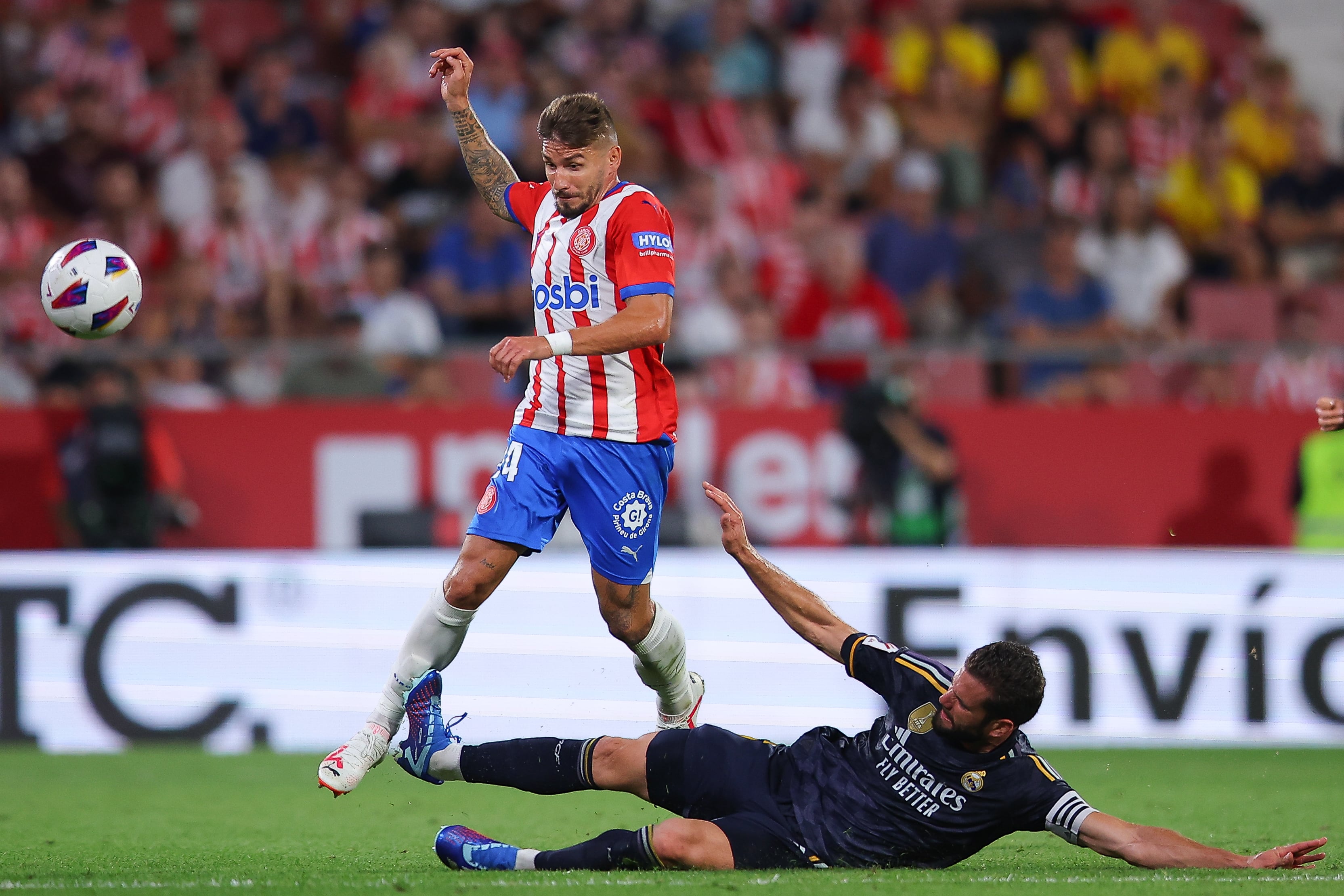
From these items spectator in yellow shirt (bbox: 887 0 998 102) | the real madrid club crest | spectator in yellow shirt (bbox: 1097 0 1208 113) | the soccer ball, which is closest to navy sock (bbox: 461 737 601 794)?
the real madrid club crest

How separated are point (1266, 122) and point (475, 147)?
11.0 m

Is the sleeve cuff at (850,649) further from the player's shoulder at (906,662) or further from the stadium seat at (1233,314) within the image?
the stadium seat at (1233,314)

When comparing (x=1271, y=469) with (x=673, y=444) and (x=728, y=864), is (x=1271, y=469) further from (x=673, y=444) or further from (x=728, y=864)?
(x=728, y=864)

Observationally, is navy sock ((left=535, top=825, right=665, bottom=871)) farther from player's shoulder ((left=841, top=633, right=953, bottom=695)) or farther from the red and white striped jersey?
the red and white striped jersey

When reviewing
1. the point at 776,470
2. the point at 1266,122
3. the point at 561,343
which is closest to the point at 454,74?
the point at 561,343

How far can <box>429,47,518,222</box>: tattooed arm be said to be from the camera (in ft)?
21.3

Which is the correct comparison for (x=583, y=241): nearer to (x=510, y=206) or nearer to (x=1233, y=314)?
(x=510, y=206)

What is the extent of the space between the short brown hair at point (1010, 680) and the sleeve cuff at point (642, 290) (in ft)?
5.80

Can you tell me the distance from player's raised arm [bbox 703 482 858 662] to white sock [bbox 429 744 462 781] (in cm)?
124

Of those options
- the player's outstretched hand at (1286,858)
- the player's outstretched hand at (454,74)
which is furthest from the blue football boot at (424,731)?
the player's outstretched hand at (1286,858)

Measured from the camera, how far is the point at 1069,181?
47.2ft

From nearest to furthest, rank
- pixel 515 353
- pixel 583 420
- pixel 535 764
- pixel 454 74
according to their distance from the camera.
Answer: pixel 515 353
pixel 535 764
pixel 583 420
pixel 454 74

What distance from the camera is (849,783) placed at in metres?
5.49

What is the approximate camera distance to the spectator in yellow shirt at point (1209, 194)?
14406mm
